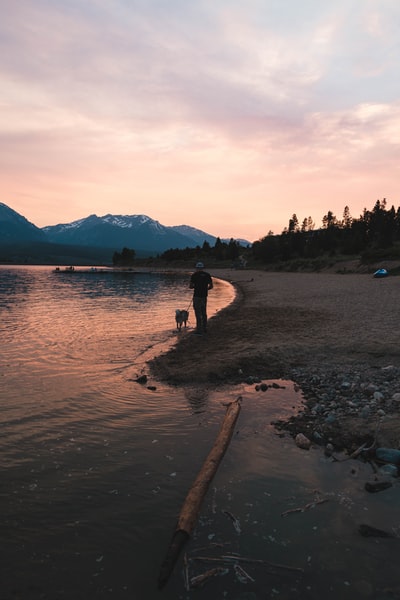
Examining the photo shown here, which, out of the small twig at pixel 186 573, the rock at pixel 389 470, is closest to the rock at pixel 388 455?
the rock at pixel 389 470

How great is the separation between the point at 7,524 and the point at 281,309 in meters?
25.0

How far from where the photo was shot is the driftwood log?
4.51 metres

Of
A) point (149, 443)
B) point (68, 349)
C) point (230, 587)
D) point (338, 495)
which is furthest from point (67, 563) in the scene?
point (68, 349)

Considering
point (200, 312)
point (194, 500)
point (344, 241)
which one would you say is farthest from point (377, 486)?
point (344, 241)

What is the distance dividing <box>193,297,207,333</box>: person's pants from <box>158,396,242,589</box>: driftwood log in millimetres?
11569

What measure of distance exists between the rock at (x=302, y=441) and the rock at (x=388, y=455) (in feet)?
4.37

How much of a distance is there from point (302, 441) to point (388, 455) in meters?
1.66

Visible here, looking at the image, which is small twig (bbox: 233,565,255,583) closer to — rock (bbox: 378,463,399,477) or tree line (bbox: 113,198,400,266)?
rock (bbox: 378,463,399,477)

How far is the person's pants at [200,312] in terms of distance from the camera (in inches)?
773

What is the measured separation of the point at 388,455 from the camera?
6.82m

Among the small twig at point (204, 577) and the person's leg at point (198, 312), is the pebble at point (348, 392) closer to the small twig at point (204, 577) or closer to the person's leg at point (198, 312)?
the small twig at point (204, 577)

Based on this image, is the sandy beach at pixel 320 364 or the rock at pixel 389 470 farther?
the sandy beach at pixel 320 364

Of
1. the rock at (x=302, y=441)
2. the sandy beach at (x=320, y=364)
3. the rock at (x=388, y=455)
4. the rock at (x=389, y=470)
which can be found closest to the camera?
the rock at (x=389, y=470)

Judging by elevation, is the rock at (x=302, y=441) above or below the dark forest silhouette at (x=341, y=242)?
below
